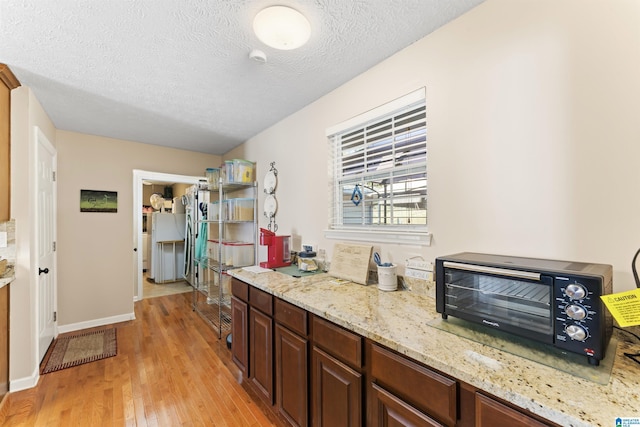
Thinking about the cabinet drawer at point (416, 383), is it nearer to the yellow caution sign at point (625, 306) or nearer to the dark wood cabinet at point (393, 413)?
Result: the dark wood cabinet at point (393, 413)

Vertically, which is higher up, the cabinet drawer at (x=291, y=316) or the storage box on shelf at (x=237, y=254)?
the storage box on shelf at (x=237, y=254)

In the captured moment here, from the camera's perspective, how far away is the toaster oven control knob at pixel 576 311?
87 cm

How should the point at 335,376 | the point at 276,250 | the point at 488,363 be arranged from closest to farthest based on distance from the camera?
the point at 488,363 < the point at 335,376 < the point at 276,250

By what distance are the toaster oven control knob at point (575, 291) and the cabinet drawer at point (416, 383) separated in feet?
1.54

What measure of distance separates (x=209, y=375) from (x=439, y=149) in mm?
2618

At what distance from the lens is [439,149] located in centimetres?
167

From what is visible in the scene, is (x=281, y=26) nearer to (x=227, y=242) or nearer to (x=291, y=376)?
(x=291, y=376)

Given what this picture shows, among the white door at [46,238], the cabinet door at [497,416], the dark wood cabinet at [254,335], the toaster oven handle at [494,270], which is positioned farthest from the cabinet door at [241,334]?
the white door at [46,238]

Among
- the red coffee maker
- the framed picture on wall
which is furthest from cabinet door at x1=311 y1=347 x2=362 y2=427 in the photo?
the framed picture on wall

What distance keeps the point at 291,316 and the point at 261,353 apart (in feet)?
1.85

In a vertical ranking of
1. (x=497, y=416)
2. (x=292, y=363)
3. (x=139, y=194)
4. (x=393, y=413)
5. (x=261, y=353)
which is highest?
(x=139, y=194)

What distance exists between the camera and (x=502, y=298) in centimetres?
112

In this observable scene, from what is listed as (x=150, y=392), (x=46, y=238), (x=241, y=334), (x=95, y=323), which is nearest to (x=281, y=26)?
(x=241, y=334)

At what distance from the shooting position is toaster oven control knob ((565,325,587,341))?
2.84 feet
